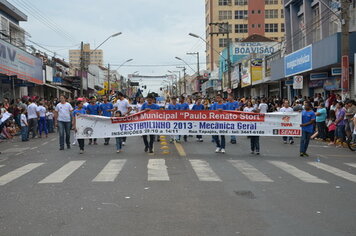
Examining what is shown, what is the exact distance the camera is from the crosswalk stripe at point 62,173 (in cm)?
944

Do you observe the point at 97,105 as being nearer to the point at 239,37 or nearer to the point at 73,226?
the point at 73,226

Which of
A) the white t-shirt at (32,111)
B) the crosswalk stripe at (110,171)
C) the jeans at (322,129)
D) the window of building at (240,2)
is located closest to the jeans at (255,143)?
the crosswalk stripe at (110,171)

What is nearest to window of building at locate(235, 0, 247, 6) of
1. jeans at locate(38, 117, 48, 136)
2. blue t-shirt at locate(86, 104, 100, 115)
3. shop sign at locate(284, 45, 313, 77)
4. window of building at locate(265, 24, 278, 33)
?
window of building at locate(265, 24, 278, 33)

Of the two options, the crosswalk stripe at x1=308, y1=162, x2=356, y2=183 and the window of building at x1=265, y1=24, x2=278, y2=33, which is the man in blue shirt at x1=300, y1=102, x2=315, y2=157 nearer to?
the crosswalk stripe at x1=308, y1=162, x2=356, y2=183

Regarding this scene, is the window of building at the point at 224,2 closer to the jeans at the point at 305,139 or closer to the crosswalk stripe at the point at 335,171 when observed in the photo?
the jeans at the point at 305,139

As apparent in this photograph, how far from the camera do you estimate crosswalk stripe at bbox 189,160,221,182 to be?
31.6 ft

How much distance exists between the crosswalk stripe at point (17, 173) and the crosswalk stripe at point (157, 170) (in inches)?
115

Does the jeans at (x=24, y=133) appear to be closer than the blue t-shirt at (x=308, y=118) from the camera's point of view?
No

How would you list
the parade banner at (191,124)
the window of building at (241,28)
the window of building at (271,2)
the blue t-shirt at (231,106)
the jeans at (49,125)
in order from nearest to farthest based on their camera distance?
the parade banner at (191,124) < the blue t-shirt at (231,106) < the jeans at (49,125) < the window of building at (271,2) < the window of building at (241,28)

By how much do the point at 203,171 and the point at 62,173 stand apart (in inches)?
127

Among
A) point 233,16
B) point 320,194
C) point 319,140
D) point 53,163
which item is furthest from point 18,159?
point 233,16

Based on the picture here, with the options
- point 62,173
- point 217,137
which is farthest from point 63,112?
point 62,173

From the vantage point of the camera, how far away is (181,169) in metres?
10.8

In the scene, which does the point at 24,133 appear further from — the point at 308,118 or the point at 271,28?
the point at 271,28
